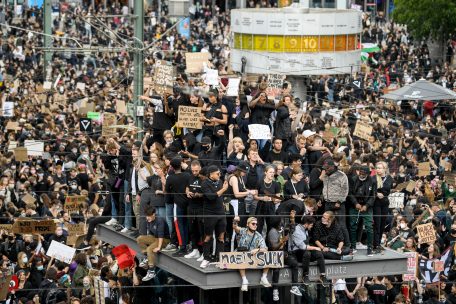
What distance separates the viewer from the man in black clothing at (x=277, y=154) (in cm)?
2795

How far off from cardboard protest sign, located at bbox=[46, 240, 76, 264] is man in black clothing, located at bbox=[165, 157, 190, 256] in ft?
11.4

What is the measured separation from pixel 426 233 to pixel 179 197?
5.76 metres

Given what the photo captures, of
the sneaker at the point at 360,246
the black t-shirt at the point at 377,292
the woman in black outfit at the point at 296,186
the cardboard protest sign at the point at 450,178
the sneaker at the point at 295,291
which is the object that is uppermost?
the woman in black outfit at the point at 296,186

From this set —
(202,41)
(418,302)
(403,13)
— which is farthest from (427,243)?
(202,41)

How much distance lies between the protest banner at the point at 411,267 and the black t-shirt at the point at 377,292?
0.50 m

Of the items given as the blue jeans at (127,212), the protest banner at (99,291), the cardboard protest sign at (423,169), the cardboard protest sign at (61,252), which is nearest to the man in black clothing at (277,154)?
the blue jeans at (127,212)

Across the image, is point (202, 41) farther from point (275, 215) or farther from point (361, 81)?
point (275, 215)

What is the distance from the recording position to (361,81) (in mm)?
54094

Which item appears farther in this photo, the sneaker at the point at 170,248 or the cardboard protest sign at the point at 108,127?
the cardboard protest sign at the point at 108,127

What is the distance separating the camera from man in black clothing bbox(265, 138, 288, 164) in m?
28.0

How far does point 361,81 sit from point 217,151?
26.6 meters

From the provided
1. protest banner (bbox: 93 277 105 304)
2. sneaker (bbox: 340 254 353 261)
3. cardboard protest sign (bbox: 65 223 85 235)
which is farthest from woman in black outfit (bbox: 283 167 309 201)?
cardboard protest sign (bbox: 65 223 85 235)

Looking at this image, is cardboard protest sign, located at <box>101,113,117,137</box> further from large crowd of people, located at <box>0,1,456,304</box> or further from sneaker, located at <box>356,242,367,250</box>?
sneaker, located at <box>356,242,367,250</box>

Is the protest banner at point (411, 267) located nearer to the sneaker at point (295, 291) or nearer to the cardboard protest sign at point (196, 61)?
→ the sneaker at point (295, 291)
